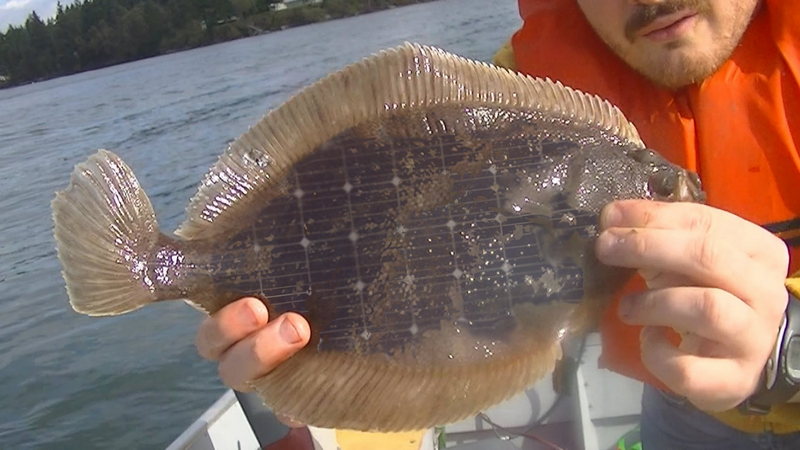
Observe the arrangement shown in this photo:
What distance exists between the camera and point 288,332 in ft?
5.93

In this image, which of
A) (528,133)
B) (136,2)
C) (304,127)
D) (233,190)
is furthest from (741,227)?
(136,2)

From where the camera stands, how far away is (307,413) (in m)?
1.92

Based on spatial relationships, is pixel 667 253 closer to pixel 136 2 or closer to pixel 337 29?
pixel 337 29

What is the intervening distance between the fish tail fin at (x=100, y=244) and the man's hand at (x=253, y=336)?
0.23m

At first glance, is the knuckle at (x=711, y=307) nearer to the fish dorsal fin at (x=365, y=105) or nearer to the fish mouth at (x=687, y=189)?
the fish mouth at (x=687, y=189)

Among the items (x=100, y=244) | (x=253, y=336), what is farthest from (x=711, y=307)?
(x=100, y=244)

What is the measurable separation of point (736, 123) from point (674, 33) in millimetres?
371

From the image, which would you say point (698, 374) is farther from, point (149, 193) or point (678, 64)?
point (149, 193)

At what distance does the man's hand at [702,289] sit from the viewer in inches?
61.1

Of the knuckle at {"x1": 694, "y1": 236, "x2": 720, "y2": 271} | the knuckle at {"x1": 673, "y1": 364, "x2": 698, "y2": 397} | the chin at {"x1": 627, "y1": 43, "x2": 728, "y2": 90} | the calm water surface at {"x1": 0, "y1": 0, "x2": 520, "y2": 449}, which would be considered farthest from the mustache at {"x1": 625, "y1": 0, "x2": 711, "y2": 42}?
the calm water surface at {"x1": 0, "y1": 0, "x2": 520, "y2": 449}

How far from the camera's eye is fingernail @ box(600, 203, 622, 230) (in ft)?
5.36

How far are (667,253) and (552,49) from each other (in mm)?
1343

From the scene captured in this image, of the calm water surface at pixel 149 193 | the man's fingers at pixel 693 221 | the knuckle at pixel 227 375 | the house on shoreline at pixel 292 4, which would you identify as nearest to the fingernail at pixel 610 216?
the man's fingers at pixel 693 221

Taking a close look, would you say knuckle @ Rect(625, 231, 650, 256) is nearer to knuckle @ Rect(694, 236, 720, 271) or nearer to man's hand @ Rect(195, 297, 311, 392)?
knuckle @ Rect(694, 236, 720, 271)
